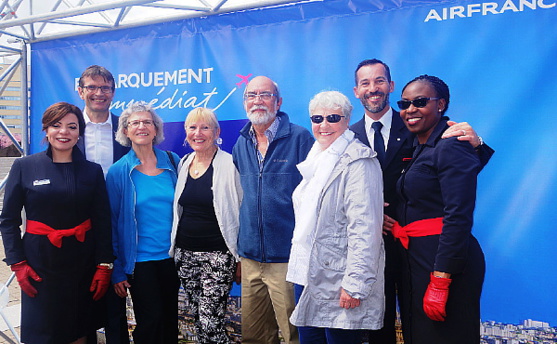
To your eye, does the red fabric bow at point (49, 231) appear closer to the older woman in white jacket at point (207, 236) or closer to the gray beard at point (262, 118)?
the older woman in white jacket at point (207, 236)

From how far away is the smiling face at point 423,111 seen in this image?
1.96 m

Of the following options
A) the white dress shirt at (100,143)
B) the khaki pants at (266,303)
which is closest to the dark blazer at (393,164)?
the khaki pants at (266,303)

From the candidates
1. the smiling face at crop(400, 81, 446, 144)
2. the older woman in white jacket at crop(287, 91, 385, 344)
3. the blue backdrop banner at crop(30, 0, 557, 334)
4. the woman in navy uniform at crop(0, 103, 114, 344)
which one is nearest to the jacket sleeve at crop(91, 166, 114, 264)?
the woman in navy uniform at crop(0, 103, 114, 344)

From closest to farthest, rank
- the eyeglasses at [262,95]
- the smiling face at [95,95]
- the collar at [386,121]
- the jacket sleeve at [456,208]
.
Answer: the jacket sleeve at [456,208] < the collar at [386,121] < the eyeglasses at [262,95] < the smiling face at [95,95]

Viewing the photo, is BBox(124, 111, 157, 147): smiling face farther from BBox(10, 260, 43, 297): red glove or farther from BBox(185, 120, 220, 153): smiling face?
BBox(10, 260, 43, 297): red glove

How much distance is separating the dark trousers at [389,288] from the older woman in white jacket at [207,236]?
91 cm

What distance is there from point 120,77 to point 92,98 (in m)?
0.61

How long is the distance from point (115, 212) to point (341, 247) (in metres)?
1.49

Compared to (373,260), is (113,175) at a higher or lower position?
higher

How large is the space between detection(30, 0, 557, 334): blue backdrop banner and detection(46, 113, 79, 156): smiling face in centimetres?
104

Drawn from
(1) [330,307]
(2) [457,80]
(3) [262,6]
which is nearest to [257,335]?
(1) [330,307]

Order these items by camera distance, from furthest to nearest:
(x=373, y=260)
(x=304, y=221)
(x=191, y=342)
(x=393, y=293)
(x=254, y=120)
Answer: (x=191, y=342), (x=254, y=120), (x=393, y=293), (x=304, y=221), (x=373, y=260)

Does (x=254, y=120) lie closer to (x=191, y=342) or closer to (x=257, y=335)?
(x=257, y=335)

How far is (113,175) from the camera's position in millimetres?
2693
